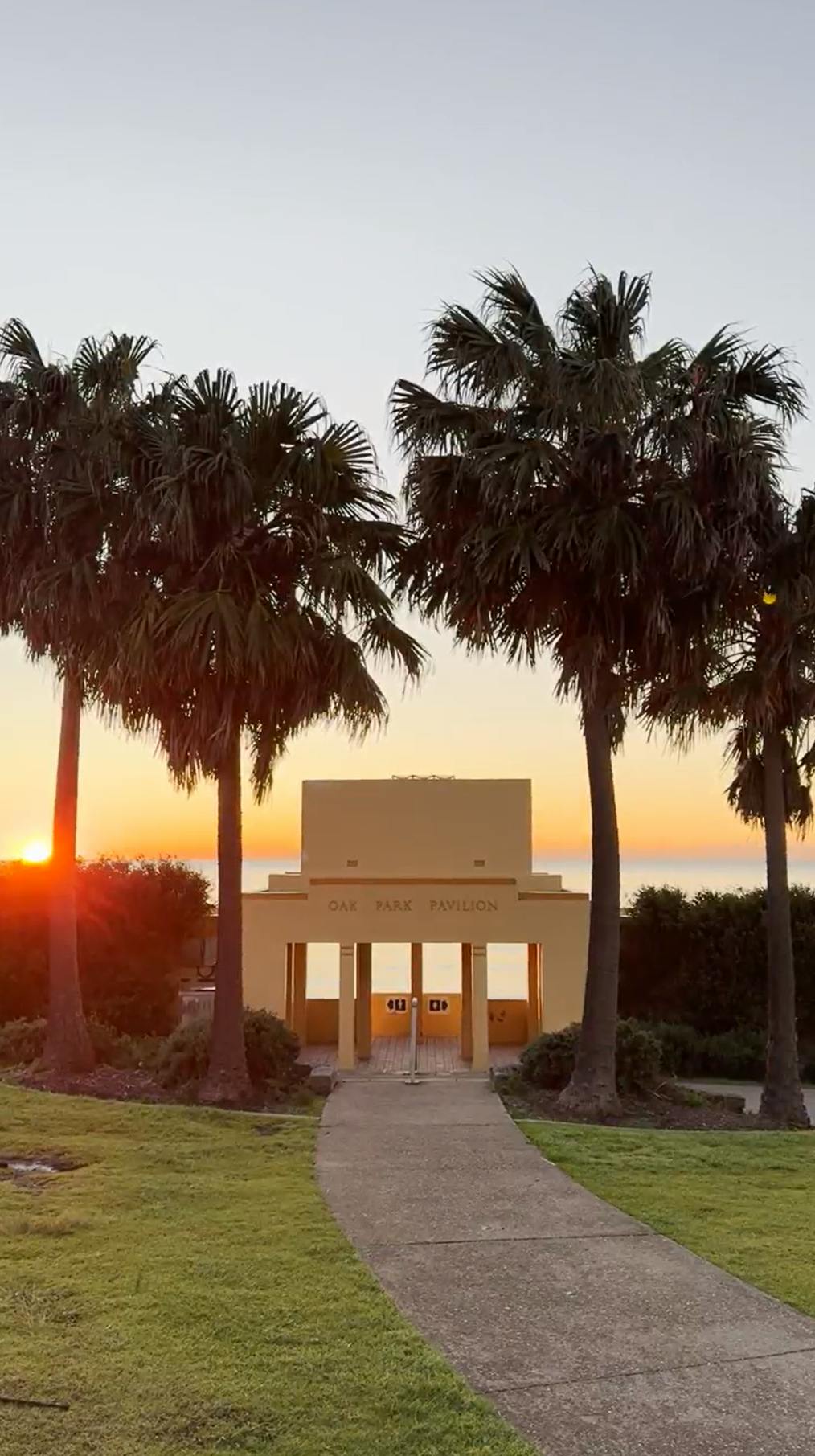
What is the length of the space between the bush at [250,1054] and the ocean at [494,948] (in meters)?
3.93

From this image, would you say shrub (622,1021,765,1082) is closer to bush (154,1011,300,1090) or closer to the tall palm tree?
the tall palm tree

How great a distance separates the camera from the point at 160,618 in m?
11.9

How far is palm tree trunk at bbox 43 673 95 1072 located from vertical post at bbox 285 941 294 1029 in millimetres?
3801

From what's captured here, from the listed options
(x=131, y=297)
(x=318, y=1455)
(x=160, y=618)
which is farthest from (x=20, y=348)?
Answer: (x=318, y=1455)

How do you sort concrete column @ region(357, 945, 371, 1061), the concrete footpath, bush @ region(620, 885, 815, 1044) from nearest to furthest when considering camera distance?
the concrete footpath, concrete column @ region(357, 945, 371, 1061), bush @ region(620, 885, 815, 1044)

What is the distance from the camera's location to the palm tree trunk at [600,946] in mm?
11805

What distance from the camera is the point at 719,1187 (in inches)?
323

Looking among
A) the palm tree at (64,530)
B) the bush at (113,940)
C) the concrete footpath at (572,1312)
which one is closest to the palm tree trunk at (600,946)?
the concrete footpath at (572,1312)

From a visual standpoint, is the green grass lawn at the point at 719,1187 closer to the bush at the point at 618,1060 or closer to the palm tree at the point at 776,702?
the bush at the point at 618,1060

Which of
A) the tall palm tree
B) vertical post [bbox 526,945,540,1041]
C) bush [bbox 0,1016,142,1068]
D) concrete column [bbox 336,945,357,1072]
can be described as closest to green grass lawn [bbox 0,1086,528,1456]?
the tall palm tree

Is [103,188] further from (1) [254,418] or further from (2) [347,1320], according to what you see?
(2) [347,1320]

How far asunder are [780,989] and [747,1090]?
4840 millimetres

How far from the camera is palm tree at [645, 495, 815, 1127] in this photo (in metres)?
12.7

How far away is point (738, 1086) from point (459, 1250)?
12.7 metres
